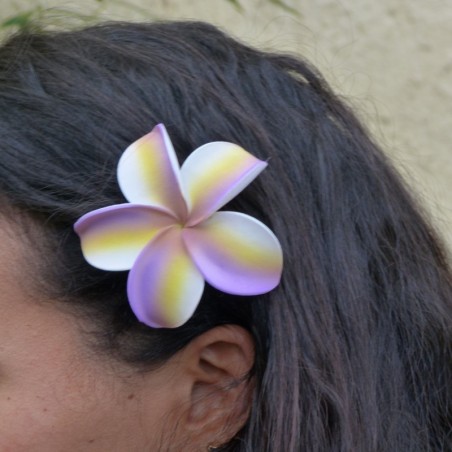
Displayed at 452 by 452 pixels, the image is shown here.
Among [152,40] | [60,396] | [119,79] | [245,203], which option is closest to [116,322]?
[60,396]

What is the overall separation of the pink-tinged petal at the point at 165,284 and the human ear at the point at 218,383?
0.26ft

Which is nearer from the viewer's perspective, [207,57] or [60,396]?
[60,396]

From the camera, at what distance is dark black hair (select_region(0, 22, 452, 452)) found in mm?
1107

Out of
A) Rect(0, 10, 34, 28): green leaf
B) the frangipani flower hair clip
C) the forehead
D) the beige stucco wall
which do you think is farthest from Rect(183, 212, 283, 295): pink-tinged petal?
the beige stucco wall

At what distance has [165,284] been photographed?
3.50ft

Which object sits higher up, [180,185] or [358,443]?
[180,185]

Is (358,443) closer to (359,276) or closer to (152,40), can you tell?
(359,276)

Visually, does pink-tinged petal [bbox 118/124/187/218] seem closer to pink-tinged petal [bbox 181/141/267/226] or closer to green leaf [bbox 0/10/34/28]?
pink-tinged petal [bbox 181/141/267/226]

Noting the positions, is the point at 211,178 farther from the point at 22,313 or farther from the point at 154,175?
the point at 22,313

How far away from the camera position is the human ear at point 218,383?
1.14 meters

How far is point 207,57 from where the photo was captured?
4.25 feet

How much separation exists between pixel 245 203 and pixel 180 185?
0.36ft

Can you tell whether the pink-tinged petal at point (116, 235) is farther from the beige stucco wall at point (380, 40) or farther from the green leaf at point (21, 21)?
the beige stucco wall at point (380, 40)

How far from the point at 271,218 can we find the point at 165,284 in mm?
167
